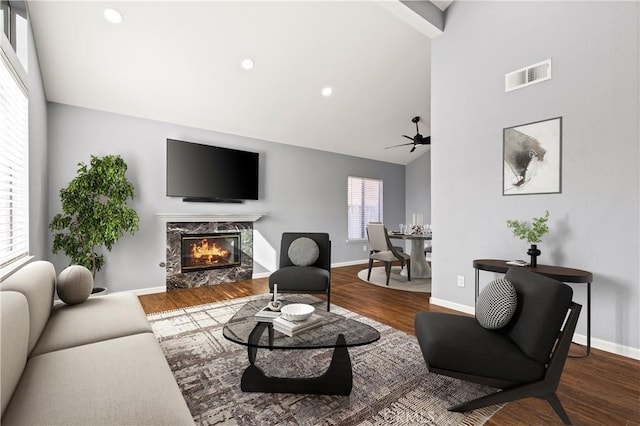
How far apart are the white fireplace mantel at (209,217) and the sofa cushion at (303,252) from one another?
1.61 metres

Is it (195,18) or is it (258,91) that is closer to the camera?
(195,18)

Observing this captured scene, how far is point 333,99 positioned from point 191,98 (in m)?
2.08

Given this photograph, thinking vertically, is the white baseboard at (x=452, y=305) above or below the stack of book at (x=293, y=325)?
below

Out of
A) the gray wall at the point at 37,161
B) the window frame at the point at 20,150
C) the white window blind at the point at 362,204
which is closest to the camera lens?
the window frame at the point at 20,150

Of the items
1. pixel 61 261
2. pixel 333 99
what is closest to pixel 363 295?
pixel 333 99

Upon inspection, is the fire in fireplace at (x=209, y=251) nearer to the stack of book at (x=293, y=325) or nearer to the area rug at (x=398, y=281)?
the area rug at (x=398, y=281)

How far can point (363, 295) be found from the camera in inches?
168

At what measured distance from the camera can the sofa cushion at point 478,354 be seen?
5.45 ft

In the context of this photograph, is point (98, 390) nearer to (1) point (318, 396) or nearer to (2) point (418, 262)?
(1) point (318, 396)

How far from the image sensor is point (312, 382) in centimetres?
193

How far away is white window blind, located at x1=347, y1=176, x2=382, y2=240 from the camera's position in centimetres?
706

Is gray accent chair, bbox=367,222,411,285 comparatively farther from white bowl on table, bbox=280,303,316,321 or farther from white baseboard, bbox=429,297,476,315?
white bowl on table, bbox=280,303,316,321

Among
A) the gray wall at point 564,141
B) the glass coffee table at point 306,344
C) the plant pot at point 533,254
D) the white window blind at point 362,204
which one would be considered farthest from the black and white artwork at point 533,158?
the white window blind at point 362,204

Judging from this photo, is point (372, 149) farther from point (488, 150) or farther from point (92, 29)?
point (92, 29)
